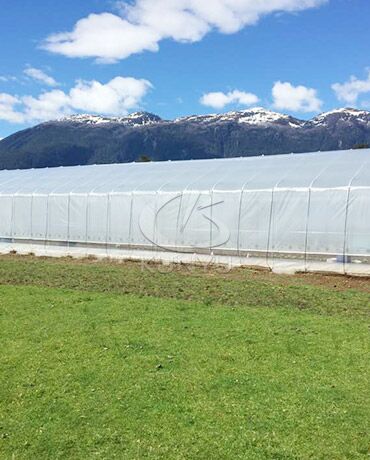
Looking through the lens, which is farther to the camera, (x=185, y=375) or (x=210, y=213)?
(x=210, y=213)

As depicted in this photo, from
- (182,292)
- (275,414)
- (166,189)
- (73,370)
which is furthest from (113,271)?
(275,414)

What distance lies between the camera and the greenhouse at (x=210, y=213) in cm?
2031

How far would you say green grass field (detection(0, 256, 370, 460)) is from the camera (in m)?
6.10

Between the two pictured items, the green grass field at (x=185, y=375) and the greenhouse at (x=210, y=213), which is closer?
the green grass field at (x=185, y=375)

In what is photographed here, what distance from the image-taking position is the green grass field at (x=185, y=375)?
610 centimetres

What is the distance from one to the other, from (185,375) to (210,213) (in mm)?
15969

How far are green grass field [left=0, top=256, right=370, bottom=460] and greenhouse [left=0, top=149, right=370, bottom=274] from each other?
229 inches

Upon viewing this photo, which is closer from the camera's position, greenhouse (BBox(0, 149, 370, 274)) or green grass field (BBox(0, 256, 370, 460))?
green grass field (BBox(0, 256, 370, 460))

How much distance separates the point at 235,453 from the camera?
583 centimetres

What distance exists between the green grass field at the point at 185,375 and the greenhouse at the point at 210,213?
583 cm

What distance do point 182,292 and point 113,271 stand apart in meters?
5.41

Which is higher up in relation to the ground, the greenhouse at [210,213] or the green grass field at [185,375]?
the greenhouse at [210,213]

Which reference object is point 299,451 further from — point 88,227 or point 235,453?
point 88,227

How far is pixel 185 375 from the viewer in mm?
8125
